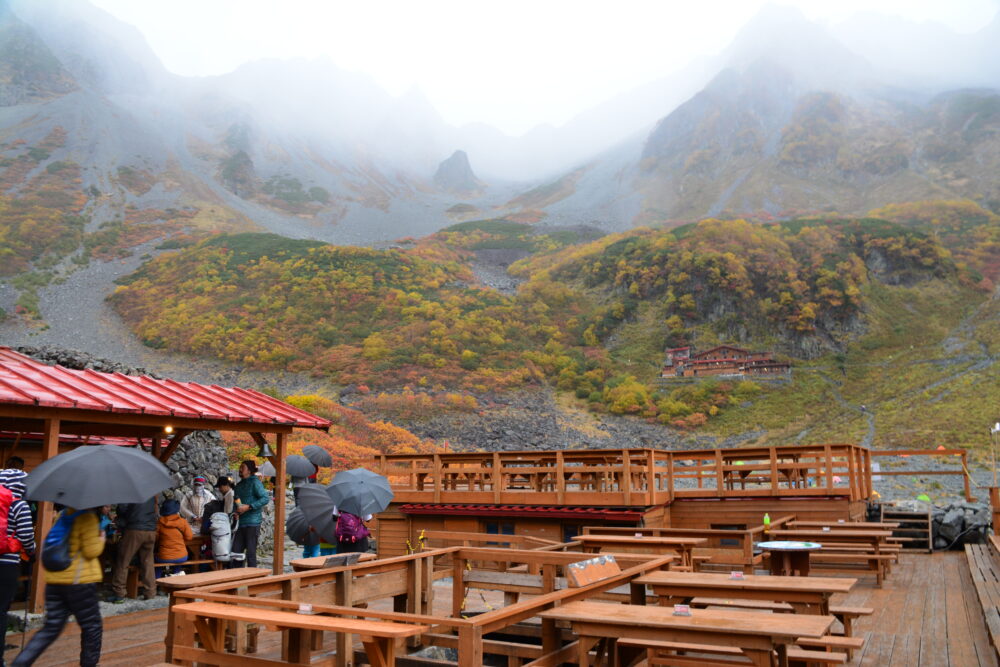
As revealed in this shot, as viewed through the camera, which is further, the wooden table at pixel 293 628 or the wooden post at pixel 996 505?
the wooden post at pixel 996 505

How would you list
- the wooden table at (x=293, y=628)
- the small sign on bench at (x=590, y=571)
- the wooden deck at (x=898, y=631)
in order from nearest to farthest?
the wooden table at (x=293, y=628)
the small sign on bench at (x=590, y=571)
the wooden deck at (x=898, y=631)

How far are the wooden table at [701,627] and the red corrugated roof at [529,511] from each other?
7.44 m

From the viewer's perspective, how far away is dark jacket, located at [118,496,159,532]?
8984 millimetres

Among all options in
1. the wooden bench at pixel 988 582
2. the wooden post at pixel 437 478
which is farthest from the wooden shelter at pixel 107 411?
the wooden bench at pixel 988 582

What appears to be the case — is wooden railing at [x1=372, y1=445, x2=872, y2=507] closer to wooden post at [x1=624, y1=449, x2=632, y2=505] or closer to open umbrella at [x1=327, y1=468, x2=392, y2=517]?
wooden post at [x1=624, y1=449, x2=632, y2=505]

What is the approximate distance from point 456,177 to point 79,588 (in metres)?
144

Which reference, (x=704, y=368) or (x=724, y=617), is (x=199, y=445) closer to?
(x=724, y=617)

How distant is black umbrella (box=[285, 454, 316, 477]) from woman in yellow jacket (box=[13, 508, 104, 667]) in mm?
12255

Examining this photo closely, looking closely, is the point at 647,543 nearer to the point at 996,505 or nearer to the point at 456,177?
the point at 996,505

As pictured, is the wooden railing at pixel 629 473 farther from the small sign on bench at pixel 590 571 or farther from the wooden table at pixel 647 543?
the small sign on bench at pixel 590 571

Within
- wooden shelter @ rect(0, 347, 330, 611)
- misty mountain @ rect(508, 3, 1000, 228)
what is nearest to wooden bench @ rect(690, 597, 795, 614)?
wooden shelter @ rect(0, 347, 330, 611)

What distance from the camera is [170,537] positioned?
980cm

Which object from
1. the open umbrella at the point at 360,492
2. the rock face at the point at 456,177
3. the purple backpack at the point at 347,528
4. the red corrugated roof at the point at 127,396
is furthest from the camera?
the rock face at the point at 456,177

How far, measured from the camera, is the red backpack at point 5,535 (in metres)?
5.05
